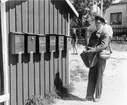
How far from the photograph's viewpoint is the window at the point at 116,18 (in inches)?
1265

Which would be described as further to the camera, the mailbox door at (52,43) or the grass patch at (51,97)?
the mailbox door at (52,43)

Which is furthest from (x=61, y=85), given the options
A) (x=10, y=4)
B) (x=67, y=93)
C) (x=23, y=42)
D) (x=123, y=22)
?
(x=123, y=22)

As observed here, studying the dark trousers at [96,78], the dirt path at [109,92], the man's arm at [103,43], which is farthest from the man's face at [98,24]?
the dirt path at [109,92]

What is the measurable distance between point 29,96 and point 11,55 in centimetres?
115

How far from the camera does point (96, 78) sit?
18.4ft

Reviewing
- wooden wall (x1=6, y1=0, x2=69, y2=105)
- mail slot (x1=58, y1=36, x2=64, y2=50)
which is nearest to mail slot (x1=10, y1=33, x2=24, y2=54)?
wooden wall (x1=6, y1=0, x2=69, y2=105)

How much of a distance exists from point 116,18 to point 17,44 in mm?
29557

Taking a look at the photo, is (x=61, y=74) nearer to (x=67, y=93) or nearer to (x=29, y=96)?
(x=67, y=93)

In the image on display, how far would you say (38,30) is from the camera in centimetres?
538

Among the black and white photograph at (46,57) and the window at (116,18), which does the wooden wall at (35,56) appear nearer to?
the black and white photograph at (46,57)

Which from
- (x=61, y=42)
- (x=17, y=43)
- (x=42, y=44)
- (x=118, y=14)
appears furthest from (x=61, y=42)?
(x=118, y=14)

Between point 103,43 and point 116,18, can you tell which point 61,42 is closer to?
point 103,43

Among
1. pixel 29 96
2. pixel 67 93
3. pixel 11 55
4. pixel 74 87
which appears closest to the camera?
pixel 11 55

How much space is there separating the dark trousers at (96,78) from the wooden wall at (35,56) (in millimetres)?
1024
